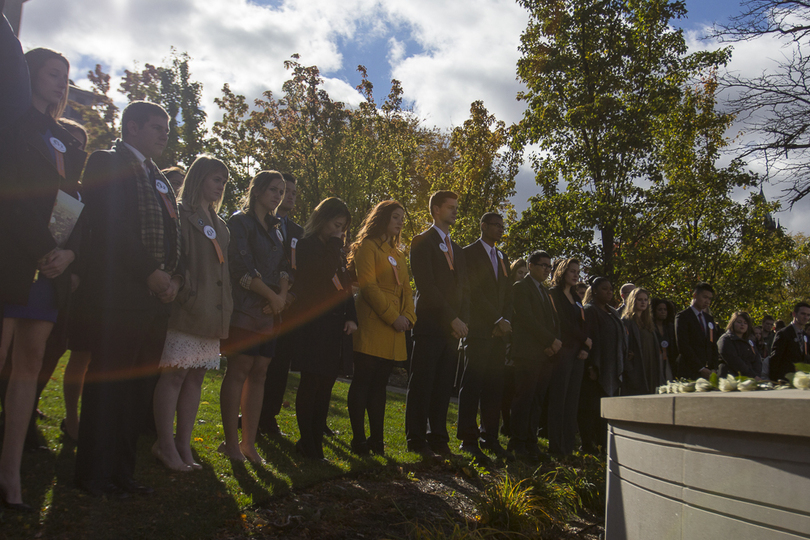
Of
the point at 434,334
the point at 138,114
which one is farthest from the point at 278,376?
the point at 138,114

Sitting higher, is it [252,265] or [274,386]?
[252,265]

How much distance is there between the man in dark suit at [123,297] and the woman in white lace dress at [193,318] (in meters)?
0.25

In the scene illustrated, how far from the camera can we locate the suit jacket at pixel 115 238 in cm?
344

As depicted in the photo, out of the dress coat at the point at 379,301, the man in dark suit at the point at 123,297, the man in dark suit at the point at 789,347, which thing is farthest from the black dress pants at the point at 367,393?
the man in dark suit at the point at 789,347

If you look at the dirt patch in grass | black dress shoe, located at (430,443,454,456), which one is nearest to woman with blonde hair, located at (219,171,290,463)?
the dirt patch in grass

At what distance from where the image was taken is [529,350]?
21.4ft

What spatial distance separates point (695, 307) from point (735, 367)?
1.05 meters

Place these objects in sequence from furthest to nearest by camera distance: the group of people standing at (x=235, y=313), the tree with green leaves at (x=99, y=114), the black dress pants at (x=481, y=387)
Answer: the tree with green leaves at (x=99, y=114)
the black dress pants at (x=481, y=387)
the group of people standing at (x=235, y=313)

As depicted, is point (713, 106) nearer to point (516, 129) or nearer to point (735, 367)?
point (516, 129)

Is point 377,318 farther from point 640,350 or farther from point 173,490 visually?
point 640,350

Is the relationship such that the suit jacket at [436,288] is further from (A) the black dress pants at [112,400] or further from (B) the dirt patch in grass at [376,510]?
(A) the black dress pants at [112,400]

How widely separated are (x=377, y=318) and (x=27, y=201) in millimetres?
3264

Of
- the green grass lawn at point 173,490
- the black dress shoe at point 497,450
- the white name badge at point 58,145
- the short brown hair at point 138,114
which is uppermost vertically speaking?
the short brown hair at point 138,114

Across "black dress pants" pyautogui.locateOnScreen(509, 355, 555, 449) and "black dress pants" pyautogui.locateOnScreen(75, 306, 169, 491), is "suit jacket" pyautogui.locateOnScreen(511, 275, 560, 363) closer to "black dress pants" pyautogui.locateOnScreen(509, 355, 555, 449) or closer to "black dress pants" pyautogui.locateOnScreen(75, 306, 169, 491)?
"black dress pants" pyautogui.locateOnScreen(509, 355, 555, 449)
